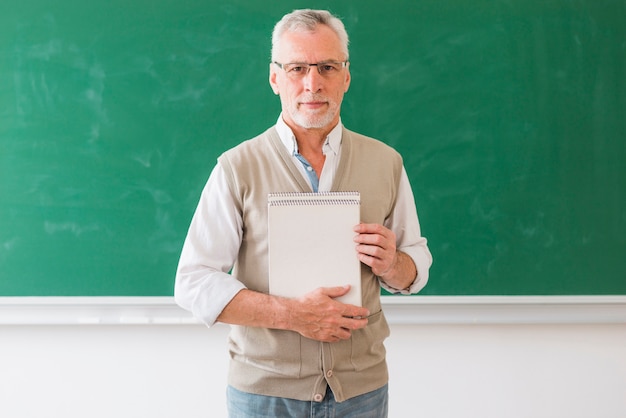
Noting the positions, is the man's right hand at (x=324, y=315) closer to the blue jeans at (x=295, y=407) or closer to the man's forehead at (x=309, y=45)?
the blue jeans at (x=295, y=407)

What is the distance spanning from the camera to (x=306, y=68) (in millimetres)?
1437

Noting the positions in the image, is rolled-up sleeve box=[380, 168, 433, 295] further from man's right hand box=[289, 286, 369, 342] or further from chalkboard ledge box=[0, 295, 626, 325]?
chalkboard ledge box=[0, 295, 626, 325]

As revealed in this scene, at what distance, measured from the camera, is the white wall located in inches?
89.1

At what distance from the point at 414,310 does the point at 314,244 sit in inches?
38.7

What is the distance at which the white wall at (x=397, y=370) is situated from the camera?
7.43 feet

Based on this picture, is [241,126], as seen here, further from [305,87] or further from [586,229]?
[586,229]

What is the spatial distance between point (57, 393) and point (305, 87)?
1.54 meters

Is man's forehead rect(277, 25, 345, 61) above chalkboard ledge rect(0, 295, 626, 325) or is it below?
above

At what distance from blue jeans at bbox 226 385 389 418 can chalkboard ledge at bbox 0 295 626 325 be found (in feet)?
2.58

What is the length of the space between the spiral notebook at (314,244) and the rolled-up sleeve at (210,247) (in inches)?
4.4

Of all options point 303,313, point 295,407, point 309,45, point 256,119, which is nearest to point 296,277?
point 303,313

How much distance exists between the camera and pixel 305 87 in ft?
4.68

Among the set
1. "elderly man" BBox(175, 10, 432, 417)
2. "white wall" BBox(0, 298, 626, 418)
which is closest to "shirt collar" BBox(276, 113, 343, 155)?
"elderly man" BBox(175, 10, 432, 417)

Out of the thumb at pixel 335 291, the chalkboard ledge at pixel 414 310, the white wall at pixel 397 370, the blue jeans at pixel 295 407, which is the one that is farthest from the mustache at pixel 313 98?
the white wall at pixel 397 370
